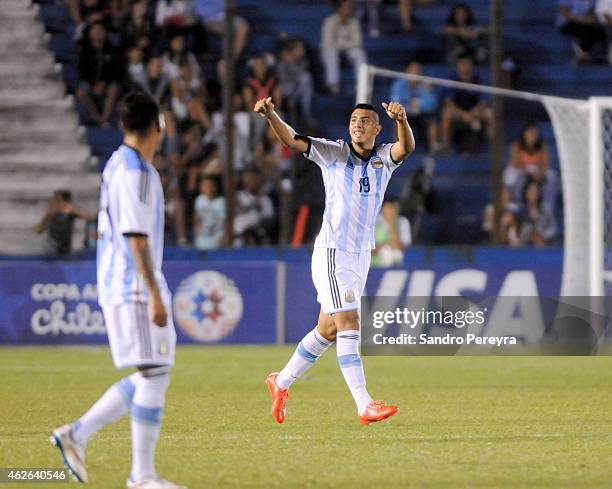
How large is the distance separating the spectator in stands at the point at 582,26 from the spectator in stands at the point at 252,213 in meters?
5.93

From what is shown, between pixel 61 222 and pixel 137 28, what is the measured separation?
466 cm

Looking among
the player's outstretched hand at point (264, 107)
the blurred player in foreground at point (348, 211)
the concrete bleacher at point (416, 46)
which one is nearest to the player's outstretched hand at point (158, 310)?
the player's outstretched hand at point (264, 107)

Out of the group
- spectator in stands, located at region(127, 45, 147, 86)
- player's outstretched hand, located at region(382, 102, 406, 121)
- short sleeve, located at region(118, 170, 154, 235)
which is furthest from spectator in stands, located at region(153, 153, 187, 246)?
short sleeve, located at region(118, 170, 154, 235)

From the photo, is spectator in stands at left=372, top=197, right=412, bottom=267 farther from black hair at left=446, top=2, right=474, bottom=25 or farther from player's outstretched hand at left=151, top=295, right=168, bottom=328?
player's outstretched hand at left=151, top=295, right=168, bottom=328

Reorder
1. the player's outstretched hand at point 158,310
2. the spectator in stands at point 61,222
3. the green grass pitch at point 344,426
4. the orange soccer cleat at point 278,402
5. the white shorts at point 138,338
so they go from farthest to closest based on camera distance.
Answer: the spectator in stands at point 61,222 < the orange soccer cleat at point 278,402 < the green grass pitch at point 344,426 < the white shorts at point 138,338 < the player's outstretched hand at point 158,310

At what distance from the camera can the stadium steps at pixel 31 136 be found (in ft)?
72.4

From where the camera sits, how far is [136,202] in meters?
6.63

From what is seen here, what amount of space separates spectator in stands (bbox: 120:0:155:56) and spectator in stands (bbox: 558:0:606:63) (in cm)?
632

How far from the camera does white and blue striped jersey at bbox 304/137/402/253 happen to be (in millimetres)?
9805

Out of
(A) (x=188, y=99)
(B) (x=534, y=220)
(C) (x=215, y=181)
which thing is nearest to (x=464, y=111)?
(B) (x=534, y=220)

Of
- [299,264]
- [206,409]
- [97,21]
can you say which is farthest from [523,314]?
[97,21]

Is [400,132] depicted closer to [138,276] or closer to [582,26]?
[138,276]

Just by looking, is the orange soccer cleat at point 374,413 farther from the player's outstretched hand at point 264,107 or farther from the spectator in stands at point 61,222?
the spectator in stands at point 61,222

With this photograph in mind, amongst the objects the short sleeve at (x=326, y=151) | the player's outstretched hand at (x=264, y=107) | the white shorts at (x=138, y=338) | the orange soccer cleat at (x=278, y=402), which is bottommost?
the orange soccer cleat at (x=278, y=402)
